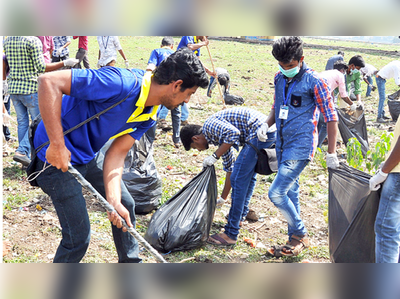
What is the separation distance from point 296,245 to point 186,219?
956 mm

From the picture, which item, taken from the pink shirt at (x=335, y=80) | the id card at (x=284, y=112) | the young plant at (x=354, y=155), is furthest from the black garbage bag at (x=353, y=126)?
the id card at (x=284, y=112)

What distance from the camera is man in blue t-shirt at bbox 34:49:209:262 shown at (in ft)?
6.31

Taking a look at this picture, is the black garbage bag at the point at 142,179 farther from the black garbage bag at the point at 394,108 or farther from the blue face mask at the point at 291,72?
the black garbage bag at the point at 394,108

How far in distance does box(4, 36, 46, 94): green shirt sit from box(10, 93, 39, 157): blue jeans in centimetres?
8

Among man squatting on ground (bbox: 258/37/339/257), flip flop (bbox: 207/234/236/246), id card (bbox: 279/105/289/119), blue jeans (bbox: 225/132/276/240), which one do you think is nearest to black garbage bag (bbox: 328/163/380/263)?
man squatting on ground (bbox: 258/37/339/257)

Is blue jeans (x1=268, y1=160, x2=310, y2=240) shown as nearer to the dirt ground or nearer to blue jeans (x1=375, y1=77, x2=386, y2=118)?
the dirt ground

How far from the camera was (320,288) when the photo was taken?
4.91 ft

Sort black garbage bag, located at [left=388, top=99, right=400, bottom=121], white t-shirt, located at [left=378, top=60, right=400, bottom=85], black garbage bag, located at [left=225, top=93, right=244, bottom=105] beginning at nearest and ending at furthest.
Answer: white t-shirt, located at [left=378, top=60, right=400, bottom=85]
black garbage bag, located at [left=388, top=99, right=400, bottom=121]
black garbage bag, located at [left=225, top=93, right=244, bottom=105]

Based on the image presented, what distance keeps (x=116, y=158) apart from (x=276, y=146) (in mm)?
1413

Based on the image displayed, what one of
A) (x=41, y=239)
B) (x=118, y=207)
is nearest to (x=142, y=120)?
(x=118, y=207)

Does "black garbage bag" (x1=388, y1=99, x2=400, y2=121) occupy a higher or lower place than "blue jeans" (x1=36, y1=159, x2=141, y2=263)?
higher

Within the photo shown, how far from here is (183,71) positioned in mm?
2027

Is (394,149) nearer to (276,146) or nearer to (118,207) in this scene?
(276,146)
